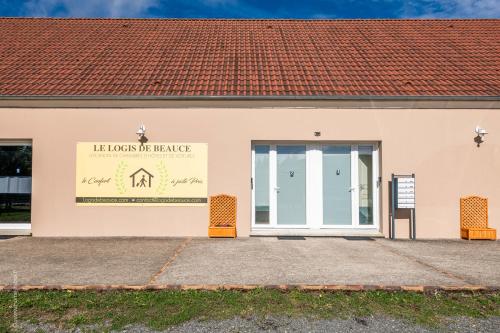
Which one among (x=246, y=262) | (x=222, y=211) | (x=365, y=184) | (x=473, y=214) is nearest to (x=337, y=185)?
(x=365, y=184)

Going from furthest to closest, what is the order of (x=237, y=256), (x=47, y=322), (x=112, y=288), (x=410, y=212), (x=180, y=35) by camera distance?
(x=180, y=35)
(x=410, y=212)
(x=237, y=256)
(x=112, y=288)
(x=47, y=322)

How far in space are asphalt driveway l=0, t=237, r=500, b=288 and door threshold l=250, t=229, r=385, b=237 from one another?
43cm

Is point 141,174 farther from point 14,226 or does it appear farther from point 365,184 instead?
point 365,184

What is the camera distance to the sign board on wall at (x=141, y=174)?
929cm

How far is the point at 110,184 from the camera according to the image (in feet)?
30.6

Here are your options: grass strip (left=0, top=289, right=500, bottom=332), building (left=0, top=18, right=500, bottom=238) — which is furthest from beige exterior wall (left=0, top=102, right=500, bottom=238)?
grass strip (left=0, top=289, right=500, bottom=332)

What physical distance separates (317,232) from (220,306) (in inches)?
215

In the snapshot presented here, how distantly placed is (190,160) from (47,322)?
5.77m

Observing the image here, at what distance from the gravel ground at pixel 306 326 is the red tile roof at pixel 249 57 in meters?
6.46

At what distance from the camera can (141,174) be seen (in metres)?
9.34

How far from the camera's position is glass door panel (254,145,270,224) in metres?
9.57

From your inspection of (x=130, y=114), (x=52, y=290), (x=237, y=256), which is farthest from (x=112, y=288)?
(x=130, y=114)

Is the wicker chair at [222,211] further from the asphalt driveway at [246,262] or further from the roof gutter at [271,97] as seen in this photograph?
the roof gutter at [271,97]

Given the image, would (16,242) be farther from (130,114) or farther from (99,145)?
(130,114)
